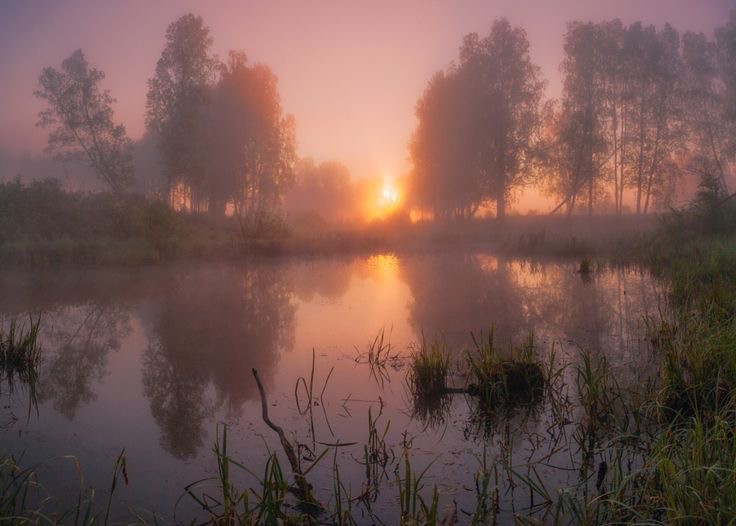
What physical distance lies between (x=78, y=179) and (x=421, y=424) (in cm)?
5795

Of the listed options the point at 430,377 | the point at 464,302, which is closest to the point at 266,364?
the point at 430,377

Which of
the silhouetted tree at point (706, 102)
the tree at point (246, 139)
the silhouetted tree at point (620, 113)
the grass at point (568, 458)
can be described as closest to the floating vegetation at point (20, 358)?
the grass at point (568, 458)

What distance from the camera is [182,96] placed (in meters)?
24.7

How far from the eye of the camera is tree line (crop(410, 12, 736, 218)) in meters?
25.5

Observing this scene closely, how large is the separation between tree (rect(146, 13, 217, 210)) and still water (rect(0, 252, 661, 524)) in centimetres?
1355

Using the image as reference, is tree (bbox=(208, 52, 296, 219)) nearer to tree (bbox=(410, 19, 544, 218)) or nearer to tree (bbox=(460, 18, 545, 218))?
tree (bbox=(410, 19, 544, 218))

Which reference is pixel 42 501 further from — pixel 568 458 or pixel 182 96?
pixel 182 96

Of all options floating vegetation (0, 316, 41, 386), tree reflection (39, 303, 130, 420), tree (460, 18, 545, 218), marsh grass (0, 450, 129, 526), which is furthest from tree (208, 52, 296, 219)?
marsh grass (0, 450, 129, 526)

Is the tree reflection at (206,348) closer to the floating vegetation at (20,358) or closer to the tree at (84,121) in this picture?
the floating vegetation at (20,358)

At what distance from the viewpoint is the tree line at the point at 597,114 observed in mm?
25500

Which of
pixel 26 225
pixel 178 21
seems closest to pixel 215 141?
pixel 178 21

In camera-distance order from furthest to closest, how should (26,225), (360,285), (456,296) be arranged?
(26,225)
(360,285)
(456,296)

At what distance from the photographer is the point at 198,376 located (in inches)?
208

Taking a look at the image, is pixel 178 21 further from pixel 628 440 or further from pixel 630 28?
pixel 628 440
